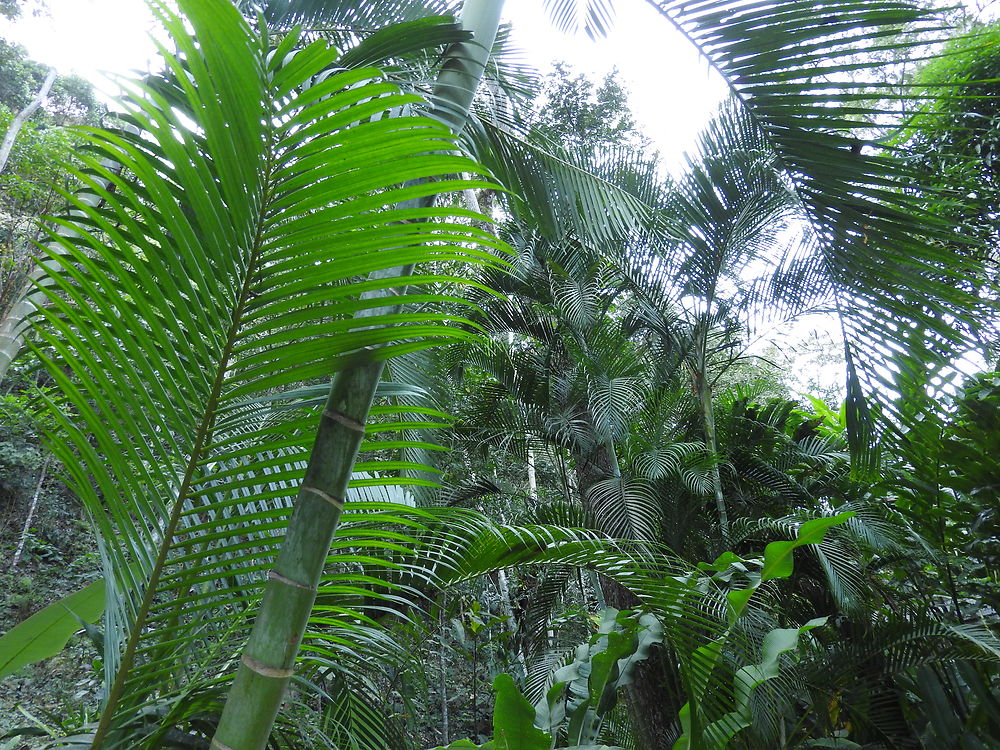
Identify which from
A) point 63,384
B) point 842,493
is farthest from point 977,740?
point 63,384

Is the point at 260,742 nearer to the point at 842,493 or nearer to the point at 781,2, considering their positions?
the point at 781,2

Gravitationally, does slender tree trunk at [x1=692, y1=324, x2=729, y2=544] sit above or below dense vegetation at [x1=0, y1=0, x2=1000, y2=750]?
above

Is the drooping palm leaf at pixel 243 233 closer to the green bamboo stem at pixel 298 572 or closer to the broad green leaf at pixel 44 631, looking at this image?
the green bamboo stem at pixel 298 572

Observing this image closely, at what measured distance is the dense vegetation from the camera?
658 mm

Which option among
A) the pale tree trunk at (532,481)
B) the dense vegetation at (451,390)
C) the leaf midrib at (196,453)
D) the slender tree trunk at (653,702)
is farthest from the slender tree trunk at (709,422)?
the leaf midrib at (196,453)

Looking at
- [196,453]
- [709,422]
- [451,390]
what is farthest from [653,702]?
[196,453]

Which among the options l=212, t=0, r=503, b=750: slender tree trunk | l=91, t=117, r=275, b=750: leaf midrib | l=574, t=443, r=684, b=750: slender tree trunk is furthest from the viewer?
l=574, t=443, r=684, b=750: slender tree trunk

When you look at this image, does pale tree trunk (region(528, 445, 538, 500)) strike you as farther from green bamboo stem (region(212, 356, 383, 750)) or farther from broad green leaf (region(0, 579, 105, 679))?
green bamboo stem (region(212, 356, 383, 750))

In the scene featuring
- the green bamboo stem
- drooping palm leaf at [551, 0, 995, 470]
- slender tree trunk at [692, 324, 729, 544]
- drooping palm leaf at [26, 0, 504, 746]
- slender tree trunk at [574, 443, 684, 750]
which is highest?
slender tree trunk at [692, 324, 729, 544]

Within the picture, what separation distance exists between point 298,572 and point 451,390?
15.4ft

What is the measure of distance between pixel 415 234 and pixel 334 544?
41cm

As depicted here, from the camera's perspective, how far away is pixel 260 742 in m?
0.59

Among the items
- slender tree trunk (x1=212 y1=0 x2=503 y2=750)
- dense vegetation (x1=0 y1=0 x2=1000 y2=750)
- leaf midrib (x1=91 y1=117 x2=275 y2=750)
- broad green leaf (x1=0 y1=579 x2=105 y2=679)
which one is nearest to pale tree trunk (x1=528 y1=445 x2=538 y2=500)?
dense vegetation (x1=0 y1=0 x2=1000 y2=750)

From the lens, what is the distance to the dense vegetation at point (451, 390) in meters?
0.66
